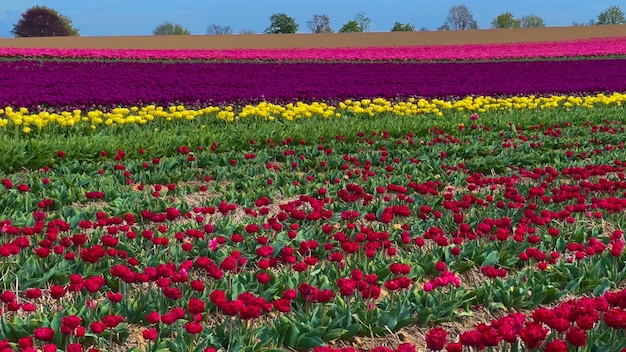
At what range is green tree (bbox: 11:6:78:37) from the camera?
267 feet

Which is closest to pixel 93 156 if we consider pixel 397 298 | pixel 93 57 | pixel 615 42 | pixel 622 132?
pixel 397 298

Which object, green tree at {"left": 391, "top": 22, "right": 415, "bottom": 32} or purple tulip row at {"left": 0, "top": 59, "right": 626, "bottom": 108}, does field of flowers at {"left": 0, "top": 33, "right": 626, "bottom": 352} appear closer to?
purple tulip row at {"left": 0, "top": 59, "right": 626, "bottom": 108}

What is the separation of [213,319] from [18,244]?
1332 mm

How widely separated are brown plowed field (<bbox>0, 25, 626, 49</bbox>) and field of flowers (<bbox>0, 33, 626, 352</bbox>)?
117 ft

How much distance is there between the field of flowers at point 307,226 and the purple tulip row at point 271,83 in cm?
13

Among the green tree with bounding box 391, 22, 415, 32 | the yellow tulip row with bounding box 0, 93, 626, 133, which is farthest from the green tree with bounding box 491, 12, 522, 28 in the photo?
the yellow tulip row with bounding box 0, 93, 626, 133

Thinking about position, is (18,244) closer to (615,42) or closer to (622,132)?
(622,132)

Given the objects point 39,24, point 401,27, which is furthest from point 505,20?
point 39,24

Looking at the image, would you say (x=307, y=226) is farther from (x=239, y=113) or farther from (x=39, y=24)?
(x=39, y=24)

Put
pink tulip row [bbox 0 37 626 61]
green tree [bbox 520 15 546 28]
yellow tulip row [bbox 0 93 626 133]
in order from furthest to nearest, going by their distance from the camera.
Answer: green tree [bbox 520 15 546 28], pink tulip row [bbox 0 37 626 61], yellow tulip row [bbox 0 93 626 133]

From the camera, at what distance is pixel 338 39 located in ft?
191

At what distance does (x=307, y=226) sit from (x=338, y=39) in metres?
53.4

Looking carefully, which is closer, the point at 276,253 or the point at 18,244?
the point at 18,244

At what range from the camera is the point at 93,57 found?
32.1 meters
